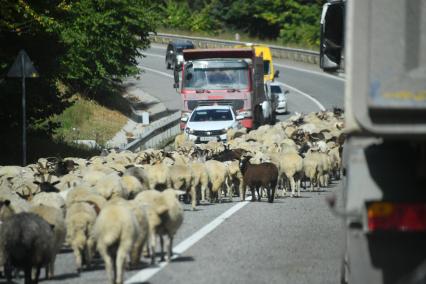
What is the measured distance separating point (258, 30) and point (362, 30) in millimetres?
91234

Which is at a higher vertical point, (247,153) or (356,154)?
(356,154)

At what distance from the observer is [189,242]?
15.7m

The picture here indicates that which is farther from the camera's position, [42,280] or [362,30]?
[42,280]

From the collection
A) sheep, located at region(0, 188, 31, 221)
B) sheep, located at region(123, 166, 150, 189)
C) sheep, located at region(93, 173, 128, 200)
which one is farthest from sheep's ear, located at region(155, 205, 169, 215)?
sheep, located at region(123, 166, 150, 189)

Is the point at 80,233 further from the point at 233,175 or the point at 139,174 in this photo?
the point at 233,175

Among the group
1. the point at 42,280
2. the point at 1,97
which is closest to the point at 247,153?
the point at 1,97

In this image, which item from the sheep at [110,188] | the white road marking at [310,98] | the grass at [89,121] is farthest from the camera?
the white road marking at [310,98]

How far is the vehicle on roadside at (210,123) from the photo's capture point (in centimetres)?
3744

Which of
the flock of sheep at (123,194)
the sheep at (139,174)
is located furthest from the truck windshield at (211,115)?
the sheep at (139,174)

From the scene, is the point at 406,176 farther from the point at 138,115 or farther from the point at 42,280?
the point at 138,115

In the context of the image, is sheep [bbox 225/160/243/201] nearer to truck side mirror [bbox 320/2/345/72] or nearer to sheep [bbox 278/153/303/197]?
sheep [bbox 278/153/303/197]

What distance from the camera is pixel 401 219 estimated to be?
25.3ft

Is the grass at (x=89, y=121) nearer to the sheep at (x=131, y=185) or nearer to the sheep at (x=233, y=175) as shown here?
the sheep at (x=233, y=175)

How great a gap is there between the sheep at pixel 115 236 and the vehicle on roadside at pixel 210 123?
2439 centimetres
